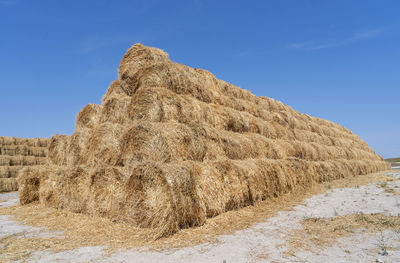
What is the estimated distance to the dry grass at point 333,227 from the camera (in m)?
4.66

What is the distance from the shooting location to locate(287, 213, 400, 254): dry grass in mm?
4660

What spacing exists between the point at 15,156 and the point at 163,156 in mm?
17124

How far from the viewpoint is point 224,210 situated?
22.0 ft

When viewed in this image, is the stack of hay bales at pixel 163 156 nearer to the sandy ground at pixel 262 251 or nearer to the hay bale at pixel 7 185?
the sandy ground at pixel 262 251

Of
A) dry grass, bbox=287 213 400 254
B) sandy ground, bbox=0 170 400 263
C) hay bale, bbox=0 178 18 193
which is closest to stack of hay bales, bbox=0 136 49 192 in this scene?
hay bale, bbox=0 178 18 193

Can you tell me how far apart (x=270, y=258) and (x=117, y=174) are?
428cm

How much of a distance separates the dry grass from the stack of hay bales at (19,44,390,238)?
2025 millimetres

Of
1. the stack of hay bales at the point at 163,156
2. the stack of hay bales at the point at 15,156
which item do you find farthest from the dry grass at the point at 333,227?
the stack of hay bales at the point at 15,156

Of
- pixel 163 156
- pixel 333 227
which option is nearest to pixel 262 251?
pixel 333 227

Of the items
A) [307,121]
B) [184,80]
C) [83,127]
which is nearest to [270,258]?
[184,80]

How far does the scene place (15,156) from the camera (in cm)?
1856

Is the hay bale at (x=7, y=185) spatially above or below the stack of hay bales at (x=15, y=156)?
below

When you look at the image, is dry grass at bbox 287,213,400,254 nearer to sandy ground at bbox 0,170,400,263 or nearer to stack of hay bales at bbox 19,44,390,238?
sandy ground at bbox 0,170,400,263

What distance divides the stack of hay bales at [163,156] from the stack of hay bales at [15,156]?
8700mm
